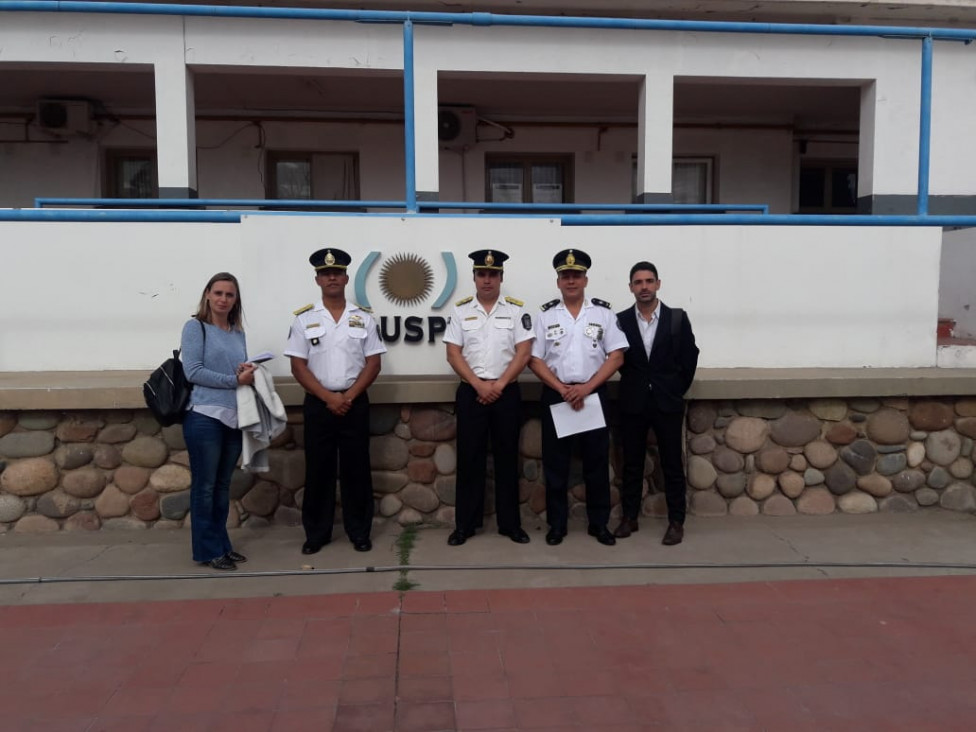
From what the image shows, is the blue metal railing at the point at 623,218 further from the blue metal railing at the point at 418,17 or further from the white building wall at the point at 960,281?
the white building wall at the point at 960,281

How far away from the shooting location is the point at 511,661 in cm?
317

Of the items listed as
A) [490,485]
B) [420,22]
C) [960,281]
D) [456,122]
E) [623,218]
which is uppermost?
[456,122]

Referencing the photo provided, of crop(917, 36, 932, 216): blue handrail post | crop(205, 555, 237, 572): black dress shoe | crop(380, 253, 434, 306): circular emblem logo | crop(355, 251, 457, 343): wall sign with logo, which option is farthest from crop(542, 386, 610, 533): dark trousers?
crop(917, 36, 932, 216): blue handrail post

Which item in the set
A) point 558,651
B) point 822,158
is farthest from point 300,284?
point 822,158

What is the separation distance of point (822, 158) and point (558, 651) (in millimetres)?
8604

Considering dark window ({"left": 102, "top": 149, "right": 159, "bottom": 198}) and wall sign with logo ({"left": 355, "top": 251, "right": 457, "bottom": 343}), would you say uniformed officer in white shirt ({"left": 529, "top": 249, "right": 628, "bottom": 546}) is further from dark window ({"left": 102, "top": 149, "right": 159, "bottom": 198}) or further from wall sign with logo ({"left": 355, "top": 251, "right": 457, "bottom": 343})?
dark window ({"left": 102, "top": 149, "right": 159, "bottom": 198})

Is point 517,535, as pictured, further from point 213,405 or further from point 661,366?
point 213,405

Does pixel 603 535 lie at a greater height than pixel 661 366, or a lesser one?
lesser

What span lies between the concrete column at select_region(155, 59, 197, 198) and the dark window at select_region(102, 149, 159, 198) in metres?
2.80

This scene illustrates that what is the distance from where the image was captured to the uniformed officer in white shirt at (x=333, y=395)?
4.35 m

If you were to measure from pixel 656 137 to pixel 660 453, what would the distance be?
12.1 ft

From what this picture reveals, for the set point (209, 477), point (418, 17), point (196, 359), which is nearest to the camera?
point (196, 359)

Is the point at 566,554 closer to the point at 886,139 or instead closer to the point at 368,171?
the point at 886,139

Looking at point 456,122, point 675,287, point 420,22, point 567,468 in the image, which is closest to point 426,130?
point 420,22
